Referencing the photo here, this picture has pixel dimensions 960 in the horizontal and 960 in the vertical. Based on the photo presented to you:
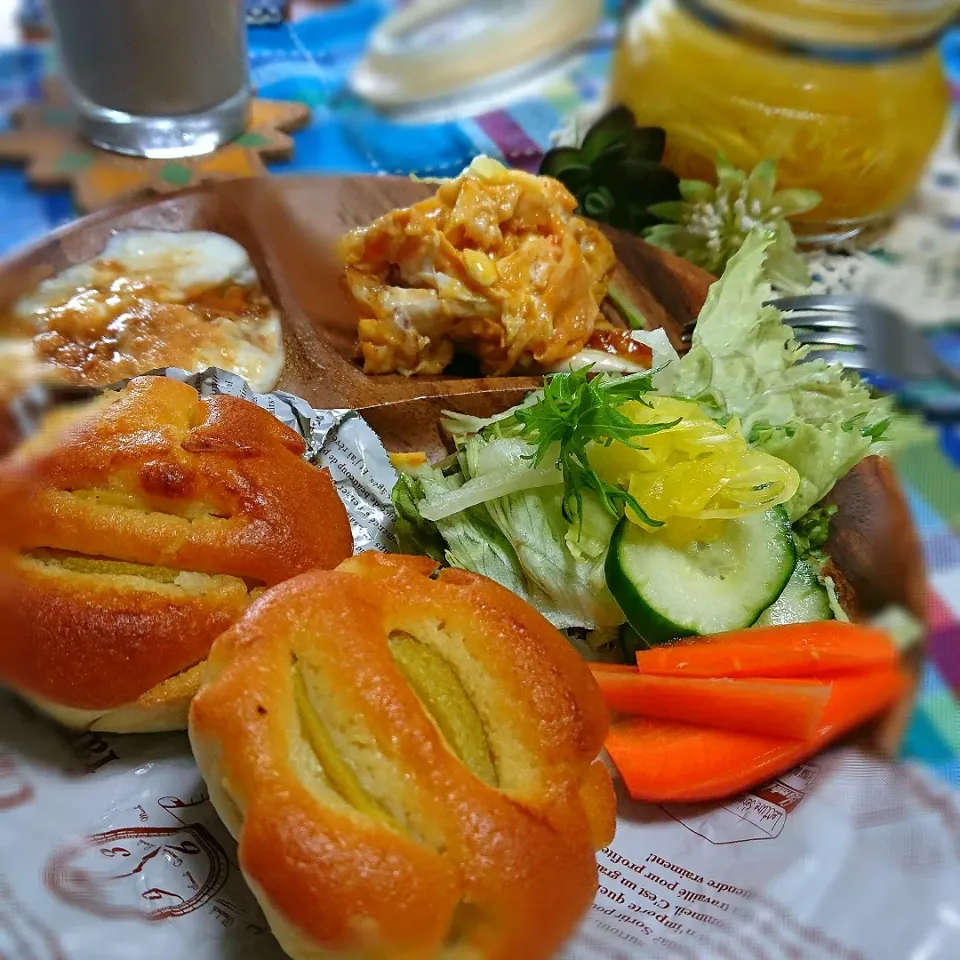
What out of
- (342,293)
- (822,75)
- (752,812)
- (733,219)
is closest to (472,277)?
(342,293)

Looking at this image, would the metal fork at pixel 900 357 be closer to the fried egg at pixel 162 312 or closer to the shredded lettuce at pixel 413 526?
the shredded lettuce at pixel 413 526

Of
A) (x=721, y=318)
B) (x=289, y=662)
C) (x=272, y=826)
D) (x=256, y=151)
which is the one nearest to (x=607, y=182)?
(x=721, y=318)

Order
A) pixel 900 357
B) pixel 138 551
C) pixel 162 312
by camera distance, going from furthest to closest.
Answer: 1. pixel 162 312
2. pixel 138 551
3. pixel 900 357

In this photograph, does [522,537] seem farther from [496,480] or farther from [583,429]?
[583,429]

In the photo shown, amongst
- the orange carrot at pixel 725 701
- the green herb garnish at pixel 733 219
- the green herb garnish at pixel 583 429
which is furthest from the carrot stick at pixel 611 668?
the green herb garnish at pixel 733 219

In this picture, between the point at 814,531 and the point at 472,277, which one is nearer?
the point at 814,531

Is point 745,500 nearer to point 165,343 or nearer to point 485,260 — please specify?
point 485,260
